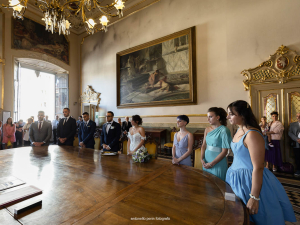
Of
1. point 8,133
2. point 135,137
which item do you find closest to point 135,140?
point 135,137

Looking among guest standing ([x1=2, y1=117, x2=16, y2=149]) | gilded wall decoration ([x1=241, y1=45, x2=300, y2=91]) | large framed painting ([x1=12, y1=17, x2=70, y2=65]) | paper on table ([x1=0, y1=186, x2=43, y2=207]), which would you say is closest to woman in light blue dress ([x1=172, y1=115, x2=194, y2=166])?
paper on table ([x1=0, y1=186, x2=43, y2=207])

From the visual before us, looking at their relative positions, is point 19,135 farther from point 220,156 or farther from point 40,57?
point 220,156

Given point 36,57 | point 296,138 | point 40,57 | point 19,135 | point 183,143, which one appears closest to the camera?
point 183,143

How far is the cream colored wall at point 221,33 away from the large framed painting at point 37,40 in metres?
4.61

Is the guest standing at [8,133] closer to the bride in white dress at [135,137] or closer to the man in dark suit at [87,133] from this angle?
the man in dark suit at [87,133]

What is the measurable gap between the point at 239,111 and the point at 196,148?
4.24 ft

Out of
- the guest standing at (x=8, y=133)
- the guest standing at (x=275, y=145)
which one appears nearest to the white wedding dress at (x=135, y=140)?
the guest standing at (x=275, y=145)

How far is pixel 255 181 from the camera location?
130 cm

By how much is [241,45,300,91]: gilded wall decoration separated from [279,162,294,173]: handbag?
8.13 feet

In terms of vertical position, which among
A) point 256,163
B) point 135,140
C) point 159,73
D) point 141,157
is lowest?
point 141,157

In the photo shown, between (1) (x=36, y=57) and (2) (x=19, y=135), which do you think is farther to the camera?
(1) (x=36, y=57)

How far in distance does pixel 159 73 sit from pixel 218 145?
5.69 meters

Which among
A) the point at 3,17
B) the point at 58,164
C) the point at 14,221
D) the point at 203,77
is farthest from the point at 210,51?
the point at 3,17

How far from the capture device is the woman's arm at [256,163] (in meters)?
1.27
